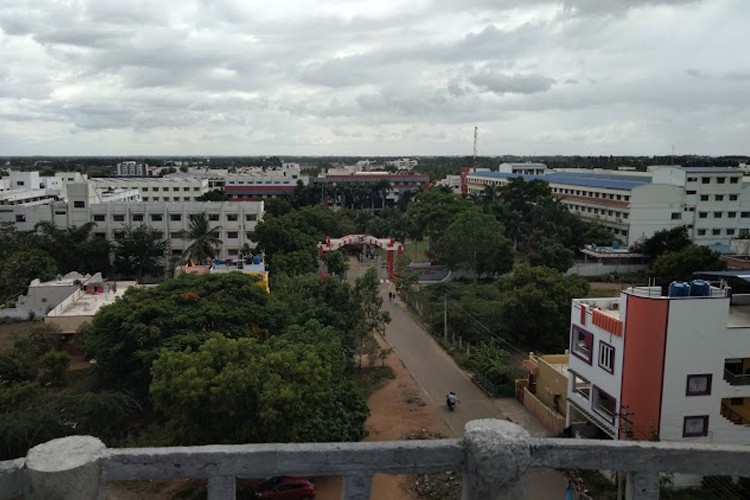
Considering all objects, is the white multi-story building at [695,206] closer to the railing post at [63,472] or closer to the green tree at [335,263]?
the green tree at [335,263]

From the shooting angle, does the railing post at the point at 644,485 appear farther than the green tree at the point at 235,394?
No

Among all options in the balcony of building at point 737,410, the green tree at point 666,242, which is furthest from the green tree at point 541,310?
the green tree at point 666,242

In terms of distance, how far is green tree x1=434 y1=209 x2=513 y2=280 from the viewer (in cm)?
4075

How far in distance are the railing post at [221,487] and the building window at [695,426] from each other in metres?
13.8

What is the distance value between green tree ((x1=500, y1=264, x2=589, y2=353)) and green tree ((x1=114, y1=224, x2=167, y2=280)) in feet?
79.2

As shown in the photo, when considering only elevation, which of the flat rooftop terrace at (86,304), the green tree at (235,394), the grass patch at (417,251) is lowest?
the grass patch at (417,251)

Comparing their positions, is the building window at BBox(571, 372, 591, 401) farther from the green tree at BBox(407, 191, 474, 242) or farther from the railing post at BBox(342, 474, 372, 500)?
the green tree at BBox(407, 191, 474, 242)

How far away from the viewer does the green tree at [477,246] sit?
40750 millimetres

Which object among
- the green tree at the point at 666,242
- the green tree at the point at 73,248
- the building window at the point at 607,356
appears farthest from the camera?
the green tree at the point at 666,242

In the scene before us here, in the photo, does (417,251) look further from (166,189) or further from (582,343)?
(582,343)

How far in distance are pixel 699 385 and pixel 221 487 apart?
1397 cm

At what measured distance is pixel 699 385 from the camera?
15.0 m

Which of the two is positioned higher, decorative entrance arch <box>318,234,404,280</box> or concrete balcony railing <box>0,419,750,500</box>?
concrete balcony railing <box>0,419,750,500</box>

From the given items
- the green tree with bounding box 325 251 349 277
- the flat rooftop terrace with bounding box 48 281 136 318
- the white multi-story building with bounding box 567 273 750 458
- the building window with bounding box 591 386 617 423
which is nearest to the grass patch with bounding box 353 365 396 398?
the building window with bounding box 591 386 617 423
